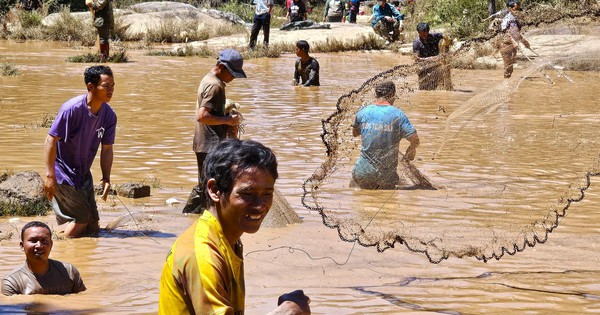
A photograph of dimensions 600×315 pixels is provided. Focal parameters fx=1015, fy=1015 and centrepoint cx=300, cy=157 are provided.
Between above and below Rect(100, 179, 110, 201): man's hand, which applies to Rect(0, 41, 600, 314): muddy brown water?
below

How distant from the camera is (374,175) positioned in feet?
25.8

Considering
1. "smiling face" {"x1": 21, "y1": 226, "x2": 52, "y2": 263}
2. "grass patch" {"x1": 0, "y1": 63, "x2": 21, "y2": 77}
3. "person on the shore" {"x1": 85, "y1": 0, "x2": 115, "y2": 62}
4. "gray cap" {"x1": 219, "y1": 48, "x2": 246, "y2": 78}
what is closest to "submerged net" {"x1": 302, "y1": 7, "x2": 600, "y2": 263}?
"gray cap" {"x1": 219, "y1": 48, "x2": 246, "y2": 78}

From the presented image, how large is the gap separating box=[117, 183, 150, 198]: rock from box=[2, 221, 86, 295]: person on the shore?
2612 millimetres

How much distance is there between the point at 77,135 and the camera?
6.95m

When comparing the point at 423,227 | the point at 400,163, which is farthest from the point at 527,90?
the point at 423,227

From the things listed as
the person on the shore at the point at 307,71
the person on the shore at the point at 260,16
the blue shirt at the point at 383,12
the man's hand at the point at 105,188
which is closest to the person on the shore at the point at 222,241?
the man's hand at the point at 105,188

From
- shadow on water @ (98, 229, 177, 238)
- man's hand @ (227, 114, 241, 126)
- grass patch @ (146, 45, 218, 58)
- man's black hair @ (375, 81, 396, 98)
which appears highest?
man's black hair @ (375, 81, 396, 98)

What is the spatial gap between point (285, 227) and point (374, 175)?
875 millimetres

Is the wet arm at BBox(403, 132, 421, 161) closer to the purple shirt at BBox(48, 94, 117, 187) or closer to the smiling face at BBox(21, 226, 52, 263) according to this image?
the purple shirt at BBox(48, 94, 117, 187)

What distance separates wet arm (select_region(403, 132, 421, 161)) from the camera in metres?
7.95

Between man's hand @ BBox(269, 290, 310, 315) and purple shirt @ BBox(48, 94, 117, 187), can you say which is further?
purple shirt @ BBox(48, 94, 117, 187)

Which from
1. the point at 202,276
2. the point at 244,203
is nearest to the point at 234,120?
the point at 244,203

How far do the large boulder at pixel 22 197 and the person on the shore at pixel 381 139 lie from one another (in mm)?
2469

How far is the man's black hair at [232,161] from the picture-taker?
2988 mm
